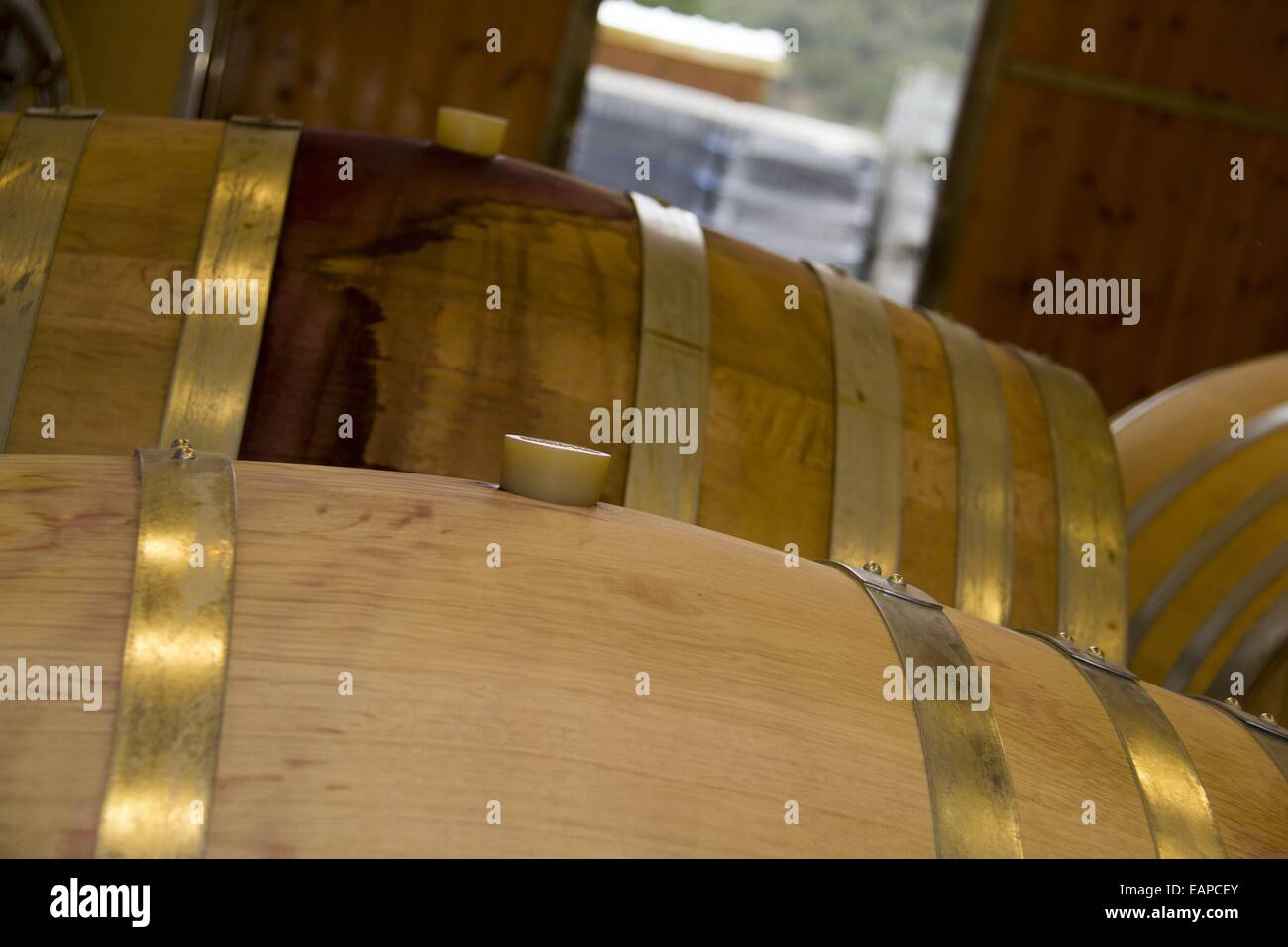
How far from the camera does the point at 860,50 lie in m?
13.0

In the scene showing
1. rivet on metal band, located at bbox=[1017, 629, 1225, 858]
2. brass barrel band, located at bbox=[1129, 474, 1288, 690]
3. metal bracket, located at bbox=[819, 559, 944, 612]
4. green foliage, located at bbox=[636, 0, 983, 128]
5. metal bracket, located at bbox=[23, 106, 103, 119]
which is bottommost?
rivet on metal band, located at bbox=[1017, 629, 1225, 858]

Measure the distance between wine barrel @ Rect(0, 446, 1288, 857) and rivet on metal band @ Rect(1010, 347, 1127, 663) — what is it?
979 millimetres

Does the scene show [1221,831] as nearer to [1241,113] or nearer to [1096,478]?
[1096,478]

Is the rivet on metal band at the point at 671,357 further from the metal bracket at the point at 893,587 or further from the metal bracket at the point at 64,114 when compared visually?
the metal bracket at the point at 64,114

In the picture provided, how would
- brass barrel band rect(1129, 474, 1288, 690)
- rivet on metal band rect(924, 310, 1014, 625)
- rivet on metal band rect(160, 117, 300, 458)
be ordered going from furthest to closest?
brass barrel band rect(1129, 474, 1288, 690)
rivet on metal band rect(924, 310, 1014, 625)
rivet on metal band rect(160, 117, 300, 458)

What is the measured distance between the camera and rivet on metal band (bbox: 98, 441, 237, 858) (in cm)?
99

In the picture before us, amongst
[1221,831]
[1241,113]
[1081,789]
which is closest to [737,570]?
[1081,789]

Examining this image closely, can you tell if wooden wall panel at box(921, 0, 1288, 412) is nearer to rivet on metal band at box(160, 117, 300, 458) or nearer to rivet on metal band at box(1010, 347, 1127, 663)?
rivet on metal band at box(1010, 347, 1127, 663)

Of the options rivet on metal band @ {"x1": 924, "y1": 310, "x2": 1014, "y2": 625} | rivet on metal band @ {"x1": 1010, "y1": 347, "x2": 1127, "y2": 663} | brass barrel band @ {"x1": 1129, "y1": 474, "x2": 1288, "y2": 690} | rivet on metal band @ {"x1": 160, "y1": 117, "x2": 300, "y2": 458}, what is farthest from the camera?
brass barrel band @ {"x1": 1129, "y1": 474, "x2": 1288, "y2": 690}

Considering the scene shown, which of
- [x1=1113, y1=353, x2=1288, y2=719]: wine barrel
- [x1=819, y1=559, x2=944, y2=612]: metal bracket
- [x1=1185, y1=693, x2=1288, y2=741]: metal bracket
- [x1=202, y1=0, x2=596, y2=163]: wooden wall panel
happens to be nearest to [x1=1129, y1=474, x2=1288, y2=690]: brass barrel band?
[x1=1113, y1=353, x2=1288, y2=719]: wine barrel

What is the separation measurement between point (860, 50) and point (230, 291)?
11.9 metres

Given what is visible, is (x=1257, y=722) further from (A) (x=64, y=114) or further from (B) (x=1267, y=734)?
(A) (x=64, y=114)

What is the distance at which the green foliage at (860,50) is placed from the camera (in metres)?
12.6
